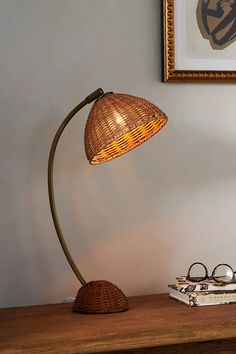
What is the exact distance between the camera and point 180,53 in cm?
203

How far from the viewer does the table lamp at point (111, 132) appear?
1.56 m

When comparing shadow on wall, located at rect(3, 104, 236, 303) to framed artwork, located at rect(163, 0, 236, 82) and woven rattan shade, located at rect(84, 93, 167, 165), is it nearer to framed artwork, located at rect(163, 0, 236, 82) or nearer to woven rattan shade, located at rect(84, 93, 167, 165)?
Result: framed artwork, located at rect(163, 0, 236, 82)

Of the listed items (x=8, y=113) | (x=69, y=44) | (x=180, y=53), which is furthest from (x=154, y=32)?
(x=8, y=113)

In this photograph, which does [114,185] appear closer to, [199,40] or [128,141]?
[128,141]

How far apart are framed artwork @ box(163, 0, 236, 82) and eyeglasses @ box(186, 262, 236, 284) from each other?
625mm

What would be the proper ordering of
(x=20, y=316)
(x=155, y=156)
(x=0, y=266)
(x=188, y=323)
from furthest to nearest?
1. (x=155, y=156)
2. (x=0, y=266)
3. (x=20, y=316)
4. (x=188, y=323)

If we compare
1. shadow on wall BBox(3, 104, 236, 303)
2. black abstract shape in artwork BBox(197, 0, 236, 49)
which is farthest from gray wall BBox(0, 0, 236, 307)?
black abstract shape in artwork BBox(197, 0, 236, 49)

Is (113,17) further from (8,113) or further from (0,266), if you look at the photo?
(0,266)

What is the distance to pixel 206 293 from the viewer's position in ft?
5.56

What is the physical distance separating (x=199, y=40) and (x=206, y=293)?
858mm

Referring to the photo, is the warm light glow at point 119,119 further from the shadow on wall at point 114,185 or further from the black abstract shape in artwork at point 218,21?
the black abstract shape in artwork at point 218,21

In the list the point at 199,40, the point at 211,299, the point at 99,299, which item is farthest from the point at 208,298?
the point at 199,40

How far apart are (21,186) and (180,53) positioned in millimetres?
681

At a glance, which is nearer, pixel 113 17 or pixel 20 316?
pixel 20 316
